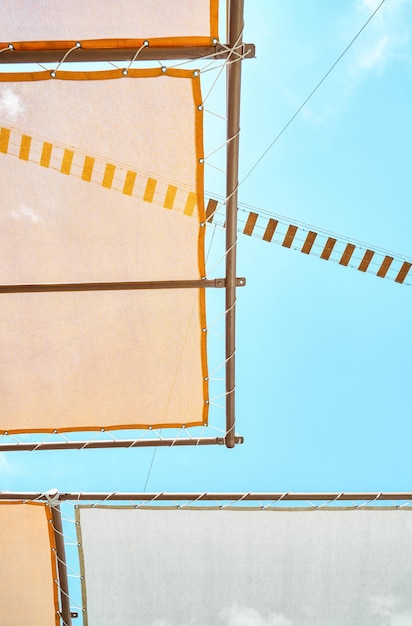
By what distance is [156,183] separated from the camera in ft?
11.7

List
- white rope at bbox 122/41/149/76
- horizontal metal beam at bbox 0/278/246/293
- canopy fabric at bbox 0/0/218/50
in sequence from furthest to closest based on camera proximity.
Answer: horizontal metal beam at bbox 0/278/246/293
white rope at bbox 122/41/149/76
canopy fabric at bbox 0/0/218/50

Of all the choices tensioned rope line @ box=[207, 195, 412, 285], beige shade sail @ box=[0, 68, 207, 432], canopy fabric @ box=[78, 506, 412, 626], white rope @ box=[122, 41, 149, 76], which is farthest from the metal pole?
white rope @ box=[122, 41, 149, 76]

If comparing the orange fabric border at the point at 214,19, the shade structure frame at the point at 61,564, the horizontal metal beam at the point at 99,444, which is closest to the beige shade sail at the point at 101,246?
the horizontal metal beam at the point at 99,444

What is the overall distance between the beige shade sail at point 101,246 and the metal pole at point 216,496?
0.55m

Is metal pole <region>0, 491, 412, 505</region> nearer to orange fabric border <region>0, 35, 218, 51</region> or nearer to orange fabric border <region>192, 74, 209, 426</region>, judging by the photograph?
orange fabric border <region>192, 74, 209, 426</region>

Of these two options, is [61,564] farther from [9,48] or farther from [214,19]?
[214,19]

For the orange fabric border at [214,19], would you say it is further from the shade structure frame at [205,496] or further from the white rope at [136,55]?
the shade structure frame at [205,496]

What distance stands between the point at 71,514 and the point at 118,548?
0.49 metres

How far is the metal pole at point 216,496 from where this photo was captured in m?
4.45

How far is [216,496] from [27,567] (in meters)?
1.81

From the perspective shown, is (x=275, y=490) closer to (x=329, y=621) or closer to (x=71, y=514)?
(x=329, y=621)

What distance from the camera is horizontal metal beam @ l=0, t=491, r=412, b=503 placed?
175 inches

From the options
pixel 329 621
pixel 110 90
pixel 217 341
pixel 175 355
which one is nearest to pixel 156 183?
pixel 110 90

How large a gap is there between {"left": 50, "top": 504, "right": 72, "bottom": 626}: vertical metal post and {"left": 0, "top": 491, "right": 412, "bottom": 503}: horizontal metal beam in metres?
0.18
